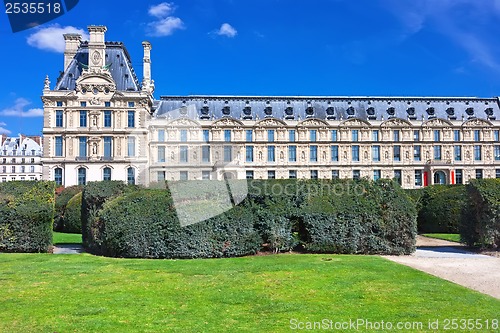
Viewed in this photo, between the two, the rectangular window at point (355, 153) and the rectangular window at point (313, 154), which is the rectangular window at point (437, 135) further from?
the rectangular window at point (313, 154)

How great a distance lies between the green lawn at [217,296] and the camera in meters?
7.14

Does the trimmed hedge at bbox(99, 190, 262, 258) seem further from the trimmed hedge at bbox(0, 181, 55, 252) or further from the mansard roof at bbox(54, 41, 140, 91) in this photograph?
the mansard roof at bbox(54, 41, 140, 91)

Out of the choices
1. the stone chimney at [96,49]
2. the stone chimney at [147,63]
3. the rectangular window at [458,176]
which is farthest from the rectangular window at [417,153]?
the stone chimney at [96,49]

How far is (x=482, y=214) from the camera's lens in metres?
16.5

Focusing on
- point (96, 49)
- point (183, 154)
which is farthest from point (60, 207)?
point (96, 49)

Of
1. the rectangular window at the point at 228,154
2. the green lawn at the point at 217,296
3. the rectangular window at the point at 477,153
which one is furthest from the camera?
the rectangular window at the point at 477,153

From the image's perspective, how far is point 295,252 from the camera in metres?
15.9

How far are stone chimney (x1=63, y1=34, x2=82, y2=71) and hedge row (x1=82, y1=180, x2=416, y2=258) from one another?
146ft

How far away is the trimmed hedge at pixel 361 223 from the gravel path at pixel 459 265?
862 mm

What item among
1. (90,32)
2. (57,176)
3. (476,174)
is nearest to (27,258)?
(57,176)

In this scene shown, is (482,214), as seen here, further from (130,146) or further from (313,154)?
(130,146)

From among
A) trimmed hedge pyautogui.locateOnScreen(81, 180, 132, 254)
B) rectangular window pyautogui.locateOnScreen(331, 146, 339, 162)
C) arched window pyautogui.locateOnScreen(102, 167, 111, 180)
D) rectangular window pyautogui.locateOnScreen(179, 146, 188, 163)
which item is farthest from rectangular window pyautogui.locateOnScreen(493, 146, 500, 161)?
trimmed hedge pyautogui.locateOnScreen(81, 180, 132, 254)

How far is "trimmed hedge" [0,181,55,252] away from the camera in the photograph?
51.3 ft

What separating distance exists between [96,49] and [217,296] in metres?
50.5
